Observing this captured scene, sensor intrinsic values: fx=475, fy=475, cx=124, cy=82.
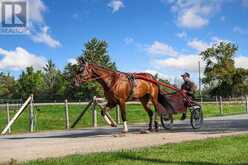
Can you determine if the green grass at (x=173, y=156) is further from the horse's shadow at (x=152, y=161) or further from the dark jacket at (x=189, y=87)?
the dark jacket at (x=189, y=87)

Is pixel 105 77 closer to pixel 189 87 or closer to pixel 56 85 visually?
pixel 189 87

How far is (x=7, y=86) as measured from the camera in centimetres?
11875

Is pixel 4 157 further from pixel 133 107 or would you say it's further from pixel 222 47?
pixel 222 47

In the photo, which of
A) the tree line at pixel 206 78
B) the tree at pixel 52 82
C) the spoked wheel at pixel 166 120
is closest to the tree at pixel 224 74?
the tree line at pixel 206 78

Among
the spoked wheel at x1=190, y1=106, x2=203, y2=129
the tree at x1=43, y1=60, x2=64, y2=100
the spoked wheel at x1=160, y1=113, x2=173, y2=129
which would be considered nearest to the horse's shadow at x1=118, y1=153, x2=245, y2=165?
the spoked wheel at x1=160, y1=113, x2=173, y2=129

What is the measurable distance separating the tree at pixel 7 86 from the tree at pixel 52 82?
8119 millimetres

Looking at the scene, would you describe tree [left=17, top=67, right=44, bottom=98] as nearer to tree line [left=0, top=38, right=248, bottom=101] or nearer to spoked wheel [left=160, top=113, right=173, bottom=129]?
tree line [left=0, top=38, right=248, bottom=101]

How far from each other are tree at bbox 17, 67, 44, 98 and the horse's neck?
273 feet

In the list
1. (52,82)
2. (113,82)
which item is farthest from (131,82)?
(52,82)

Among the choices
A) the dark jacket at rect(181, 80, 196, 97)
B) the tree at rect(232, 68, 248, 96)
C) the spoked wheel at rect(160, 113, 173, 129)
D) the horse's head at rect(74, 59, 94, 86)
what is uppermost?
the tree at rect(232, 68, 248, 96)

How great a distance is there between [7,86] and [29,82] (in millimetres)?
25632

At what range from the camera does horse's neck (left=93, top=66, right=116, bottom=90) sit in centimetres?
1315

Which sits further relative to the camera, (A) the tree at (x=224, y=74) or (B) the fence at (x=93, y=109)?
(A) the tree at (x=224, y=74)

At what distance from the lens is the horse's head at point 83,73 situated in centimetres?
1292
